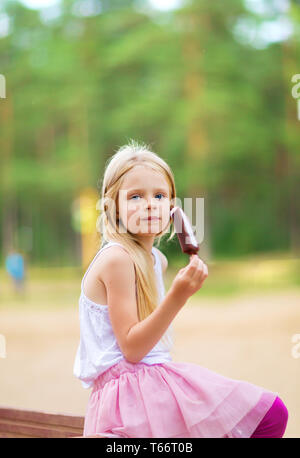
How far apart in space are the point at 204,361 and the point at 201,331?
111 cm

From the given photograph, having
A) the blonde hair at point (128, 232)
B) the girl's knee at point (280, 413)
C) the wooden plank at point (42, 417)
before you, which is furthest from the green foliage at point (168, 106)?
the girl's knee at point (280, 413)

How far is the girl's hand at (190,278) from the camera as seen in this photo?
26.7 inches

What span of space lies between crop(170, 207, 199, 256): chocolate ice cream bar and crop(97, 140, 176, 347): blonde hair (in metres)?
0.08

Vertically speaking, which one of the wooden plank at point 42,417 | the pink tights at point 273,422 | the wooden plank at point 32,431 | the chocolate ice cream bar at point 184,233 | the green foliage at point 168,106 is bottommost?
the wooden plank at point 32,431

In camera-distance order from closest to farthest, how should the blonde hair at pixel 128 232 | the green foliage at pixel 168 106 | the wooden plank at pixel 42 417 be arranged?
the blonde hair at pixel 128 232 < the wooden plank at pixel 42 417 < the green foliage at pixel 168 106

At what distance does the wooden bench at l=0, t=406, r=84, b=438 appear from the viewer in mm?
1035

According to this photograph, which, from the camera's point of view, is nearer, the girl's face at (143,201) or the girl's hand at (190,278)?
the girl's hand at (190,278)

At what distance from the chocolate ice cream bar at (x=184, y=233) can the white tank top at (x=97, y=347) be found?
98 millimetres

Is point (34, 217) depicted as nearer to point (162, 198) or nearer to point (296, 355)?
point (296, 355)

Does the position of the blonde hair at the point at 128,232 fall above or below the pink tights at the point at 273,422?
above

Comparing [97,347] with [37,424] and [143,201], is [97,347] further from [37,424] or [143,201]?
[37,424]

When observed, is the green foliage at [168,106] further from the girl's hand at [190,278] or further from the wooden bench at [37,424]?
the girl's hand at [190,278]

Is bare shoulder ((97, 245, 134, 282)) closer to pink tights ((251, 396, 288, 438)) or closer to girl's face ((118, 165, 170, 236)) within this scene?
girl's face ((118, 165, 170, 236))

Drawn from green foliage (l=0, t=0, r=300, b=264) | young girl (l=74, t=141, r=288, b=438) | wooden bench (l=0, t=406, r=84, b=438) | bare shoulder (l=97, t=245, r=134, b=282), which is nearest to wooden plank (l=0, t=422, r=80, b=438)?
wooden bench (l=0, t=406, r=84, b=438)
